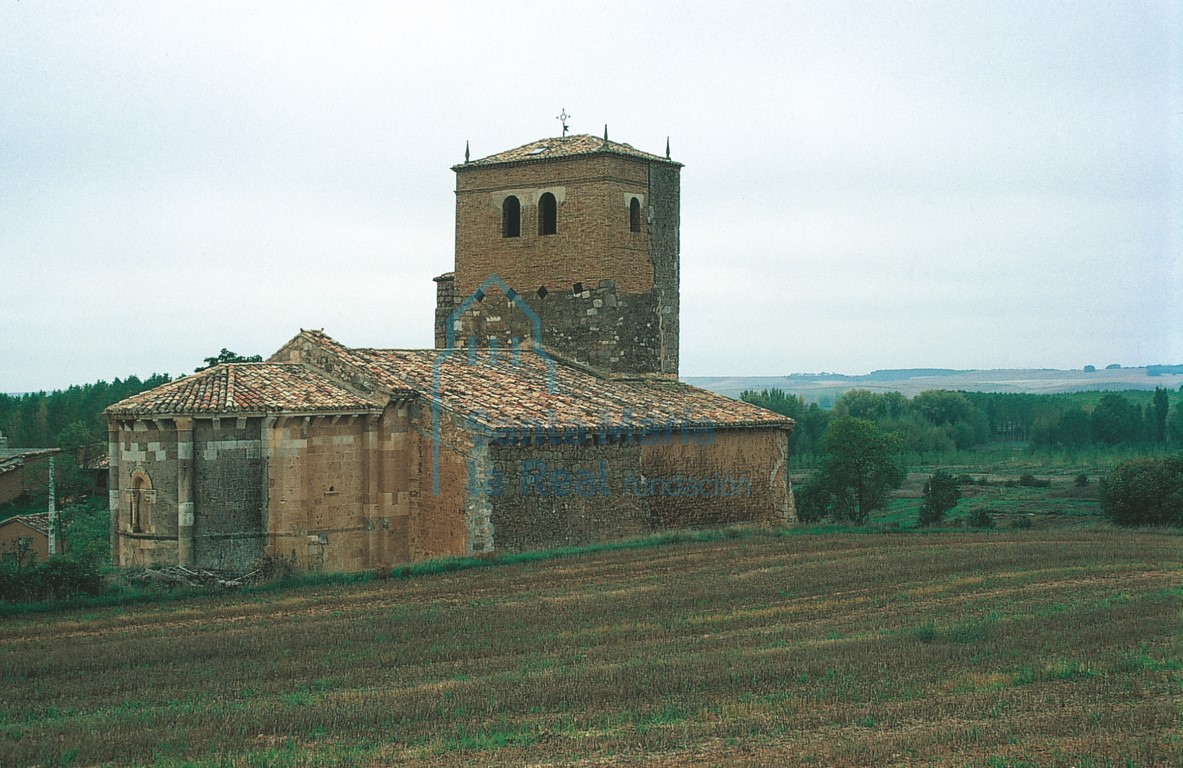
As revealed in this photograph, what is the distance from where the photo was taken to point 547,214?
30484 millimetres

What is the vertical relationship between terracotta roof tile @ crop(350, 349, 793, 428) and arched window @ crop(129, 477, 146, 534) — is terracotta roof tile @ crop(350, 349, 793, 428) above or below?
above

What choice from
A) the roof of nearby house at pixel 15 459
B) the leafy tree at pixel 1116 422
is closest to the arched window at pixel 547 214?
the roof of nearby house at pixel 15 459

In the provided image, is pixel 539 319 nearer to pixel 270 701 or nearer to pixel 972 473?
pixel 270 701

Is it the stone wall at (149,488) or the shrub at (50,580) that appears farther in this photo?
the stone wall at (149,488)

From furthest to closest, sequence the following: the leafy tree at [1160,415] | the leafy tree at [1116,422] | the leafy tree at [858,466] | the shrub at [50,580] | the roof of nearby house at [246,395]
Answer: the leafy tree at [1116,422] → the leafy tree at [1160,415] → the leafy tree at [858,466] → the roof of nearby house at [246,395] → the shrub at [50,580]

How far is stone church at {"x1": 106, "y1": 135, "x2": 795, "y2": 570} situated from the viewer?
72.5 feet

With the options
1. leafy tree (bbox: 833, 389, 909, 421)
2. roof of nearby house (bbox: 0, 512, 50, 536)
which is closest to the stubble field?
roof of nearby house (bbox: 0, 512, 50, 536)

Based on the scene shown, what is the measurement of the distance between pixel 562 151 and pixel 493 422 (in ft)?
31.7

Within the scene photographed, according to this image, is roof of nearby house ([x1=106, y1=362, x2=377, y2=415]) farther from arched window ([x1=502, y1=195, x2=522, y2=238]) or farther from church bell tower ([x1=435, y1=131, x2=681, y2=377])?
arched window ([x1=502, y1=195, x2=522, y2=238])

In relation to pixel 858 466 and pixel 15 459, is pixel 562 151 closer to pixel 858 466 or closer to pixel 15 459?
pixel 858 466

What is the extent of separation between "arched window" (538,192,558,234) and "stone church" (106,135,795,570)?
4 centimetres

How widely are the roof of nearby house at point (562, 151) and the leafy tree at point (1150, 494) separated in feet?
52.6

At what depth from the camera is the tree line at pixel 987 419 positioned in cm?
8619

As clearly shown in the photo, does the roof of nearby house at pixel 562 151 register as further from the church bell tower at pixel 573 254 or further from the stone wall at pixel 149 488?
the stone wall at pixel 149 488
